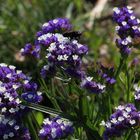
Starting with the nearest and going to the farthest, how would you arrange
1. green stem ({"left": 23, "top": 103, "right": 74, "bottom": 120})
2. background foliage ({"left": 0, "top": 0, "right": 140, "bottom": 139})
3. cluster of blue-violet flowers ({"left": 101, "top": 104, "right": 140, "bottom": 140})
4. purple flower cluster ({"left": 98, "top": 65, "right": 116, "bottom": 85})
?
1. cluster of blue-violet flowers ({"left": 101, "top": 104, "right": 140, "bottom": 140})
2. green stem ({"left": 23, "top": 103, "right": 74, "bottom": 120})
3. purple flower cluster ({"left": 98, "top": 65, "right": 116, "bottom": 85})
4. background foliage ({"left": 0, "top": 0, "right": 140, "bottom": 139})

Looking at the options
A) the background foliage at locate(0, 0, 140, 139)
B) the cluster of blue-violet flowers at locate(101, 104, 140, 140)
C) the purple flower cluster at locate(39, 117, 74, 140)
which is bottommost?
the cluster of blue-violet flowers at locate(101, 104, 140, 140)

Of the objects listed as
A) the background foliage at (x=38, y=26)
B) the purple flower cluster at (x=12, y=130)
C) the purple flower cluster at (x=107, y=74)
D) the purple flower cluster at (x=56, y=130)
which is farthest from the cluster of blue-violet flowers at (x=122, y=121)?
the background foliage at (x=38, y=26)

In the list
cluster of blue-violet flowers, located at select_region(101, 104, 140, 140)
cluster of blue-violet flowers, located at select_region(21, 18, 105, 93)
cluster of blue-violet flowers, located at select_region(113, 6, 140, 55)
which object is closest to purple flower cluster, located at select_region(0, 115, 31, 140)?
cluster of blue-violet flowers, located at select_region(21, 18, 105, 93)

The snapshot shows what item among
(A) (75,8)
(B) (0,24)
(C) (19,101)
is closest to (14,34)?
(B) (0,24)

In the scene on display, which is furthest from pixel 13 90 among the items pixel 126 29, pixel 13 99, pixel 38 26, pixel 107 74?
pixel 38 26

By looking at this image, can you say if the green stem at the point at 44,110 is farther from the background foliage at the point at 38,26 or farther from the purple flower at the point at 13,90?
the background foliage at the point at 38,26

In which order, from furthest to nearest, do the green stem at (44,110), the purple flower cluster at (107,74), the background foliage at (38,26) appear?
the background foliage at (38,26), the purple flower cluster at (107,74), the green stem at (44,110)

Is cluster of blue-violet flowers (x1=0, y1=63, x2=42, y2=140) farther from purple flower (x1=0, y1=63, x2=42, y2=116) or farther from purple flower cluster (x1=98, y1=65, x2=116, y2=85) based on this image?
purple flower cluster (x1=98, y1=65, x2=116, y2=85)

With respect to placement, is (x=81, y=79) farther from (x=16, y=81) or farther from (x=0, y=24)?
(x=0, y=24)
